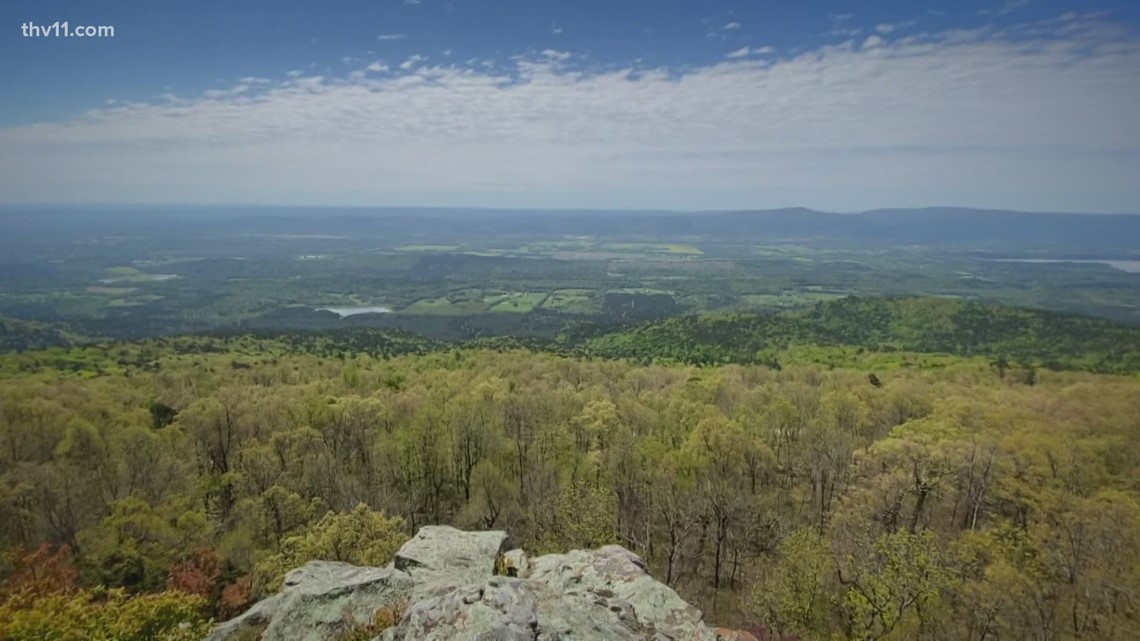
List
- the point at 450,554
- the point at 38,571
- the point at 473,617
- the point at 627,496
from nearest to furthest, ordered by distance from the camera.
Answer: the point at 473,617 < the point at 450,554 < the point at 38,571 < the point at 627,496

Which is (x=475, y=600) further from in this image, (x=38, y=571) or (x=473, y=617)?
(x=38, y=571)

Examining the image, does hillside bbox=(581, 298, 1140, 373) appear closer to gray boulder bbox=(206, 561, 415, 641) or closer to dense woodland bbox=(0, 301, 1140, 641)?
dense woodland bbox=(0, 301, 1140, 641)

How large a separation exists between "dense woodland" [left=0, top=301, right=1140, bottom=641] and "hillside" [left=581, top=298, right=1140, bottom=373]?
90.8 m

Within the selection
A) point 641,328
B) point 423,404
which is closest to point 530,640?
point 423,404

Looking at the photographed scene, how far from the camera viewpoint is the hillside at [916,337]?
520 ft

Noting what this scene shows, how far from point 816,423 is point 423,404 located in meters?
38.9

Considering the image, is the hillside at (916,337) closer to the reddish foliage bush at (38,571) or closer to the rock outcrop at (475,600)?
the rock outcrop at (475,600)

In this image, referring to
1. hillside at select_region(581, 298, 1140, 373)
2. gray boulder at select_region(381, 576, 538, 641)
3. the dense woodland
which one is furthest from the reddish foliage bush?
hillside at select_region(581, 298, 1140, 373)

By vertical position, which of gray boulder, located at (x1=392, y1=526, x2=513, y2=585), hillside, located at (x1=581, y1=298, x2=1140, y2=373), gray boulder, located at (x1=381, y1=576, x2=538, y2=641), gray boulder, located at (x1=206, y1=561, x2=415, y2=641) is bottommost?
hillside, located at (x1=581, y1=298, x2=1140, y2=373)

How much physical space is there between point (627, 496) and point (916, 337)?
172 meters

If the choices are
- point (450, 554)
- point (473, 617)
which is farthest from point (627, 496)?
point (473, 617)

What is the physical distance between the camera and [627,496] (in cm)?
4759

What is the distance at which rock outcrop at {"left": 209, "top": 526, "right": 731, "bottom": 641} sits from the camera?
1548cm

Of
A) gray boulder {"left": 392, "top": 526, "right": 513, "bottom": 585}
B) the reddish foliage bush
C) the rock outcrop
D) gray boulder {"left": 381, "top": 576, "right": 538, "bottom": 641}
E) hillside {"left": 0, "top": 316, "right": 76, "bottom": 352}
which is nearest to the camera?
gray boulder {"left": 381, "top": 576, "right": 538, "bottom": 641}
